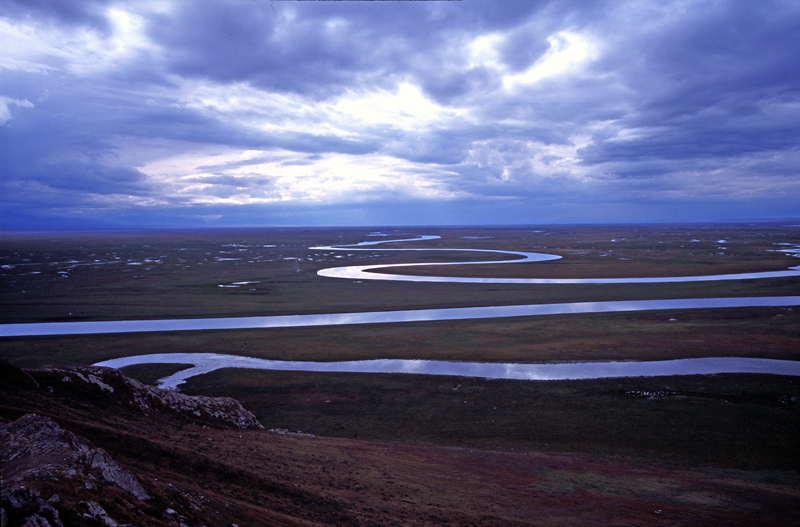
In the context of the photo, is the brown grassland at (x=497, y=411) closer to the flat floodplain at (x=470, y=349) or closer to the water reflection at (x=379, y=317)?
the flat floodplain at (x=470, y=349)

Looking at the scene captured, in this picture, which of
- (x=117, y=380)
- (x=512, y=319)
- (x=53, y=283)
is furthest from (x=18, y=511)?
(x=53, y=283)

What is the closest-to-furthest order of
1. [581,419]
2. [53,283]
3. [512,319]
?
[581,419], [512,319], [53,283]

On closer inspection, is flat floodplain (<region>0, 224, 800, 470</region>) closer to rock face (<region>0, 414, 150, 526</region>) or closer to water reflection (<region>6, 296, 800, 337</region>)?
water reflection (<region>6, 296, 800, 337</region>)

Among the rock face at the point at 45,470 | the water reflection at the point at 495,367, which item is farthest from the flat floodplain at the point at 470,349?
the rock face at the point at 45,470

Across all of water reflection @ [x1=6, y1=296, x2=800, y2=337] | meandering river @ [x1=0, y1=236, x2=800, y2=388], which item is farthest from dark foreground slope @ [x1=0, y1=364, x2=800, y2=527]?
water reflection @ [x1=6, y1=296, x2=800, y2=337]

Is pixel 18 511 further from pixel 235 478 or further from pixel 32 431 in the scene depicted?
pixel 235 478

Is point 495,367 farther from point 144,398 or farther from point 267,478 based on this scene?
point 144,398
